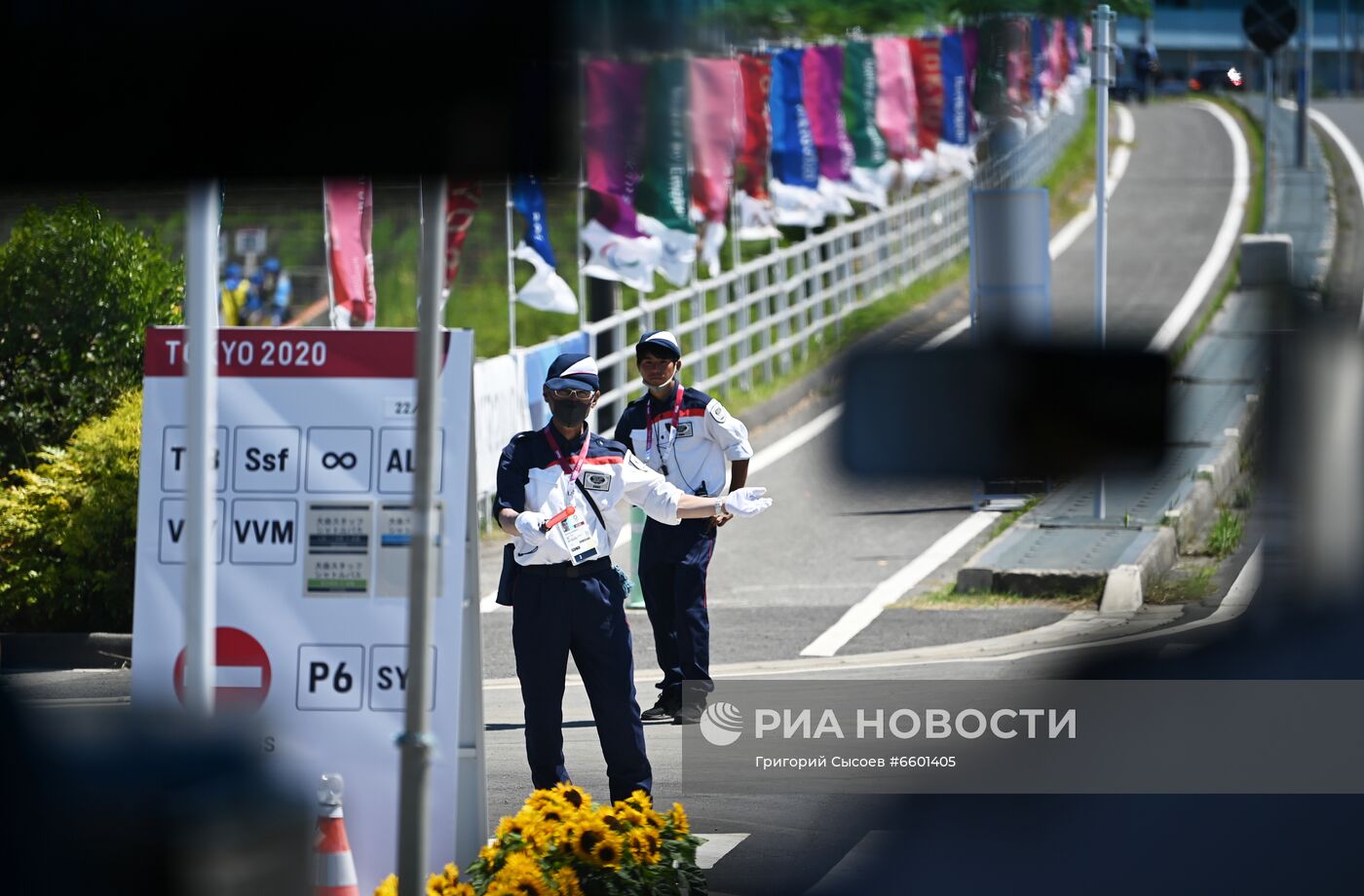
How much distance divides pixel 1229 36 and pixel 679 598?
664 centimetres

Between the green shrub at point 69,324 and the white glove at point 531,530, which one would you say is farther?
the green shrub at point 69,324

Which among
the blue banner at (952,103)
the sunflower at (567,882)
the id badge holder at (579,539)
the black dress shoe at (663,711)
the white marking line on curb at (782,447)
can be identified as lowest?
the sunflower at (567,882)

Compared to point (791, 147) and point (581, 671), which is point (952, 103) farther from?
point (581, 671)

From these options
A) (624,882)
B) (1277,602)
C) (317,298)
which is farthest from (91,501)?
(317,298)

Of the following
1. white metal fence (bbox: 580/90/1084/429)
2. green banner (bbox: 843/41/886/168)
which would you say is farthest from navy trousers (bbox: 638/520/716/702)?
green banner (bbox: 843/41/886/168)

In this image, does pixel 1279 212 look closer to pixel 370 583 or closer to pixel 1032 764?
pixel 1032 764

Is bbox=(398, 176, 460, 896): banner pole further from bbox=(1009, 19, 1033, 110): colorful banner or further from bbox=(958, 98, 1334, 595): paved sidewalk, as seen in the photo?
bbox=(958, 98, 1334, 595): paved sidewalk

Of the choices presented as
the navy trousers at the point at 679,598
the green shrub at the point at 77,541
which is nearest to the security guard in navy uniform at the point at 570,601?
the navy trousers at the point at 679,598

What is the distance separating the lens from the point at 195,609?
4.25 m

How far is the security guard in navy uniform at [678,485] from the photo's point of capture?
898 centimetres

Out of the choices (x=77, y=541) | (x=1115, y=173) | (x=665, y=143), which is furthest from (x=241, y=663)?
(x=1115, y=173)

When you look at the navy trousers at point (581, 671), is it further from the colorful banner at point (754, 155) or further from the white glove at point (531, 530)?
the colorful banner at point (754, 155)

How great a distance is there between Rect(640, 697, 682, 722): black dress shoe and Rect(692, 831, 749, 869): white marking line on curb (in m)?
1.84

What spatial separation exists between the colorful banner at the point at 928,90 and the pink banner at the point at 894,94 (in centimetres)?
30
